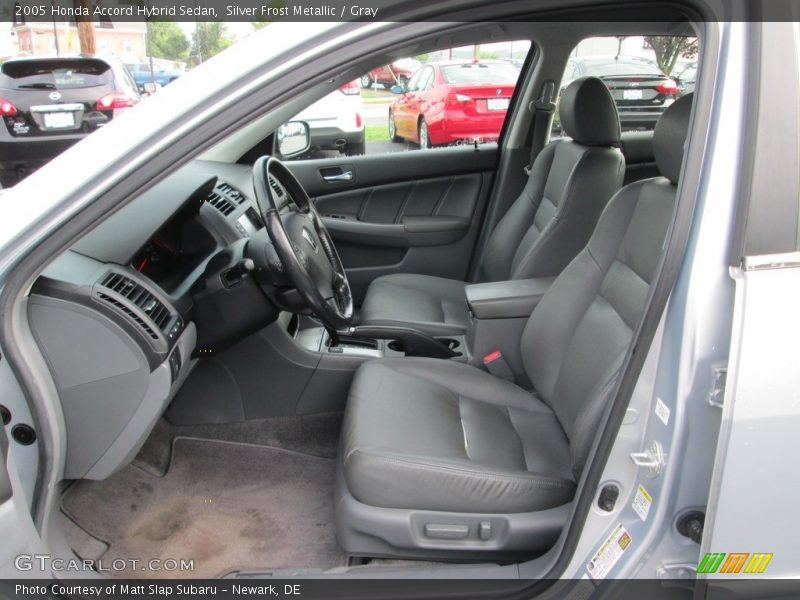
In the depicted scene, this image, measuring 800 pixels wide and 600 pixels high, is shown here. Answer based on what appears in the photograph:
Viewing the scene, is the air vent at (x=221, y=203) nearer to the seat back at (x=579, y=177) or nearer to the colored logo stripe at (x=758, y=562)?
the seat back at (x=579, y=177)

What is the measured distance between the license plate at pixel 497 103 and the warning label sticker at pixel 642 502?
2.85 m

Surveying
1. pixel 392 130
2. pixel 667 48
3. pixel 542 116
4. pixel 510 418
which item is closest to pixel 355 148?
pixel 542 116

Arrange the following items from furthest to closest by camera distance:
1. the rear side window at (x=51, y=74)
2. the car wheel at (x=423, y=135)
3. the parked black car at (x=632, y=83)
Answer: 1. the rear side window at (x=51, y=74)
2. the car wheel at (x=423, y=135)
3. the parked black car at (x=632, y=83)

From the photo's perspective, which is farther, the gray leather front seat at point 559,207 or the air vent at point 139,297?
the gray leather front seat at point 559,207

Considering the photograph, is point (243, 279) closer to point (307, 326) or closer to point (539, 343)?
point (307, 326)

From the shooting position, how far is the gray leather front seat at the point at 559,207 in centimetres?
255

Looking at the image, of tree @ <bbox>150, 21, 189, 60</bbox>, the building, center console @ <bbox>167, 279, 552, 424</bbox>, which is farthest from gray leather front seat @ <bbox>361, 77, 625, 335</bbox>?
the building

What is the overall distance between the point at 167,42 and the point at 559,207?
12.1 metres

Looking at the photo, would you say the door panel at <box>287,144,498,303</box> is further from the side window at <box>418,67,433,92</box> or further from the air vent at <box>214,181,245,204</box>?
the side window at <box>418,67,433,92</box>

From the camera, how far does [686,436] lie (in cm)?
114

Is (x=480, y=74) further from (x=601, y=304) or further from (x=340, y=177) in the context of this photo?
(x=601, y=304)

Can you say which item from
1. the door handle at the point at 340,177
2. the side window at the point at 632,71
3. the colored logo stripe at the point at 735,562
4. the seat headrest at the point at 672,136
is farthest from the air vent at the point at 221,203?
the colored logo stripe at the point at 735,562

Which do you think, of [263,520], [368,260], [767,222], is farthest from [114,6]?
[767,222]

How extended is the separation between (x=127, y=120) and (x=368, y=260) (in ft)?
7.96
